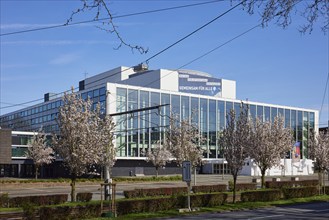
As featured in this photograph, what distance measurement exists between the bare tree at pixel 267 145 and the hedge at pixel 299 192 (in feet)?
13.4

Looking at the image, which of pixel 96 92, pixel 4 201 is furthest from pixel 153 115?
pixel 4 201

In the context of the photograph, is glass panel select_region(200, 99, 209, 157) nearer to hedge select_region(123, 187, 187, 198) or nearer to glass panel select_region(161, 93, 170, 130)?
glass panel select_region(161, 93, 170, 130)

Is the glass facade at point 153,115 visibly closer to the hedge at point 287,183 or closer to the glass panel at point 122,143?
the glass panel at point 122,143

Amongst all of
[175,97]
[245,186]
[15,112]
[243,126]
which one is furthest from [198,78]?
[243,126]

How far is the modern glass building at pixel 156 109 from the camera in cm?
7581

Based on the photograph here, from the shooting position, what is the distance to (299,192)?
36.7m

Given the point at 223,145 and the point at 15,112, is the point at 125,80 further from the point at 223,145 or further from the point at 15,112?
the point at 223,145

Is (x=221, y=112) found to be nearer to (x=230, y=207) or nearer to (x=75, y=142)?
(x=230, y=207)

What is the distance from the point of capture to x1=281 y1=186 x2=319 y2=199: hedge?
1392 inches

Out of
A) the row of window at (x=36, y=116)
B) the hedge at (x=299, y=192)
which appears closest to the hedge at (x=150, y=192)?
the hedge at (x=299, y=192)

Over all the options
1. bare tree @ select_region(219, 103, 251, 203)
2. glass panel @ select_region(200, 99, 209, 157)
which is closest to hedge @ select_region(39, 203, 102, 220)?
bare tree @ select_region(219, 103, 251, 203)

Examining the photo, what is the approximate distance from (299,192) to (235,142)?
28.3 feet

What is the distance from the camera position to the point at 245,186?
42.5 meters

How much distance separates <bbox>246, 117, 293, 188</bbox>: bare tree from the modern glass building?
21.0 meters
